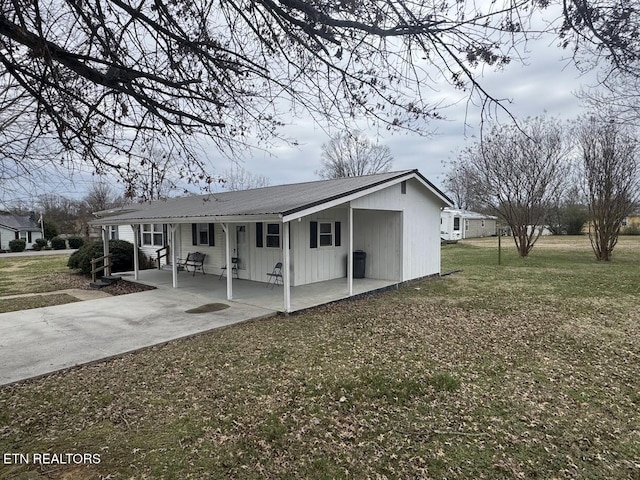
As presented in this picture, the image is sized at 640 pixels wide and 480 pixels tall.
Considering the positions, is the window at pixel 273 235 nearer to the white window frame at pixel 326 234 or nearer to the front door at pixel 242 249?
the front door at pixel 242 249

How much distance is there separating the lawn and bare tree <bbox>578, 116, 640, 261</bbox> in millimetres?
12657

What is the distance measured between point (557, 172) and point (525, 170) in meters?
1.50

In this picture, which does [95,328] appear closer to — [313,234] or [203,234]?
[313,234]

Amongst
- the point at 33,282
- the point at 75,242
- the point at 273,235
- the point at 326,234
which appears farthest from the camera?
the point at 75,242

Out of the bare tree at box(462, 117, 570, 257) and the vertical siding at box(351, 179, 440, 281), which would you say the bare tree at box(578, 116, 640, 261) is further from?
the vertical siding at box(351, 179, 440, 281)

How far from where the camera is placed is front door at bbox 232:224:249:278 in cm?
1198

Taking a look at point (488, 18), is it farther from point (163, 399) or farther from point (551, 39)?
point (163, 399)

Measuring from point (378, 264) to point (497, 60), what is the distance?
9195 mm

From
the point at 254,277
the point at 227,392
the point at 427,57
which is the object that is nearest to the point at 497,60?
the point at 427,57

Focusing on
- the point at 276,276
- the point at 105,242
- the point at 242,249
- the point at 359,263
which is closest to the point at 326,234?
the point at 359,263

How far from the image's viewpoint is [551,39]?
9.35ft

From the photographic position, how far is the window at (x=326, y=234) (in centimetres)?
1148

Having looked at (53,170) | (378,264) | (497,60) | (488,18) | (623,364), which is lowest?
(623,364)

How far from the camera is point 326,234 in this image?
38.2 feet
